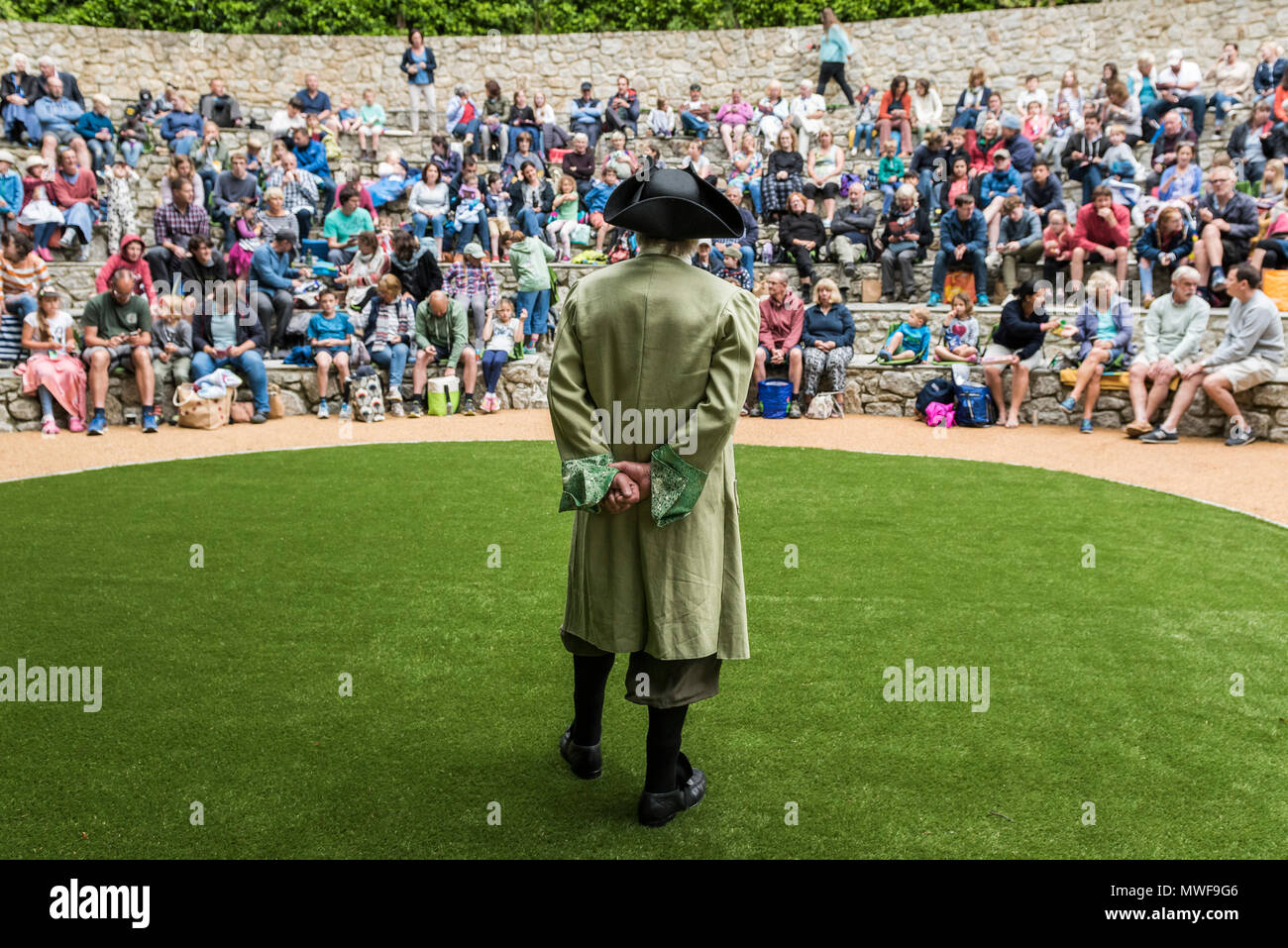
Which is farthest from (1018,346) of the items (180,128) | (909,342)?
(180,128)

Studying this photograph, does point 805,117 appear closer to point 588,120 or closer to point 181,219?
point 588,120

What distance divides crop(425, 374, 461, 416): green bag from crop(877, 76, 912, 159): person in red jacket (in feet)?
30.9

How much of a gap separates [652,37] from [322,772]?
22.6m

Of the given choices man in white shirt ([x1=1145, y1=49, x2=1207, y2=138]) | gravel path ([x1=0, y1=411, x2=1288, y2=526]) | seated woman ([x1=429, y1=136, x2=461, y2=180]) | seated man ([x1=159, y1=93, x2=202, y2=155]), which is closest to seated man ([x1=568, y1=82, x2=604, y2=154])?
seated woman ([x1=429, y1=136, x2=461, y2=180])

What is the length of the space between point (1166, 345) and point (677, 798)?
960cm

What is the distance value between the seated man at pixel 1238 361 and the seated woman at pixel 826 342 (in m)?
3.49

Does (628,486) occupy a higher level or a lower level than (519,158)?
lower

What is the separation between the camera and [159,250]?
13.5m

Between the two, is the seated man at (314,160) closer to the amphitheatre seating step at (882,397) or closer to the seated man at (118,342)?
the amphitheatre seating step at (882,397)

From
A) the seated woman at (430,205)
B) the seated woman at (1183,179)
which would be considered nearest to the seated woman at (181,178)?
the seated woman at (430,205)

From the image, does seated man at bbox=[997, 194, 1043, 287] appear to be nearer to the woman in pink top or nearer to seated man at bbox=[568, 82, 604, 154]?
the woman in pink top

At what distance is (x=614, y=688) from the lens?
15.5 feet
